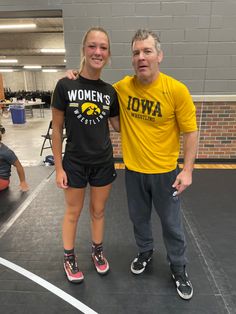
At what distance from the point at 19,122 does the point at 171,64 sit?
290 inches

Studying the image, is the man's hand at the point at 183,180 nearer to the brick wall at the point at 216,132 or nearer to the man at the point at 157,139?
the man at the point at 157,139

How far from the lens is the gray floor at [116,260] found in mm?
1629

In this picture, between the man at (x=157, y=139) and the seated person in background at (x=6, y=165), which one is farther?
the seated person in background at (x=6, y=165)

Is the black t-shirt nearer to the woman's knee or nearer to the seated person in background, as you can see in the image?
the woman's knee

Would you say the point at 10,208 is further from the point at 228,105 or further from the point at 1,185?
the point at 228,105

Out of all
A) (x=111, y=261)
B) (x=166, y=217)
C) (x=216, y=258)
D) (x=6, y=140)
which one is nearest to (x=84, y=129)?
(x=166, y=217)

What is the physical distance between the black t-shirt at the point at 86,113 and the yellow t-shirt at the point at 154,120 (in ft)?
0.39

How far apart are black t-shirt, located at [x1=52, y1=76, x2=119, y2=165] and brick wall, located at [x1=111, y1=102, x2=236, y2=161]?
2.76 meters

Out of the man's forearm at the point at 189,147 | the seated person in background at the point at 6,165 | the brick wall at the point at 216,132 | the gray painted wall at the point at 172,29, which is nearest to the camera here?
the man's forearm at the point at 189,147

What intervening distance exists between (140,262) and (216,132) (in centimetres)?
318

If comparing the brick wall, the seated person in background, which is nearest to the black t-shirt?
the seated person in background

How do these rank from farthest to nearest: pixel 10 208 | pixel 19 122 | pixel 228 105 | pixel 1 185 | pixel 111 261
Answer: pixel 19 122
pixel 228 105
pixel 1 185
pixel 10 208
pixel 111 261

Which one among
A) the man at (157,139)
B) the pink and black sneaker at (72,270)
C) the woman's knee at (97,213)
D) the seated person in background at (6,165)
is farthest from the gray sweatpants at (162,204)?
the seated person in background at (6,165)

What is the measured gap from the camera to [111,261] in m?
2.04
